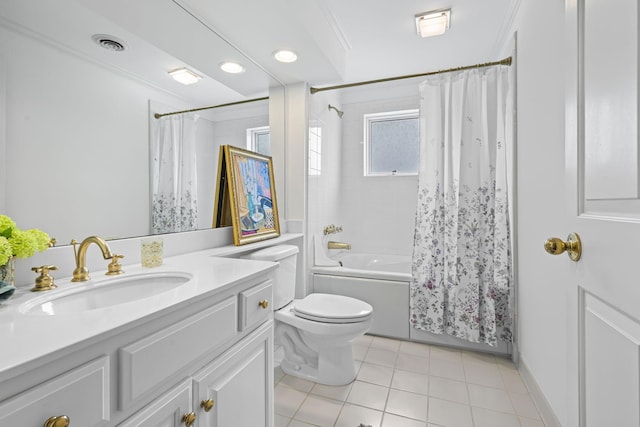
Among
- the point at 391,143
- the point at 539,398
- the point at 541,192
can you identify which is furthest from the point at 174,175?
the point at 391,143

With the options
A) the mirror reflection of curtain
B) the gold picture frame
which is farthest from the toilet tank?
the mirror reflection of curtain

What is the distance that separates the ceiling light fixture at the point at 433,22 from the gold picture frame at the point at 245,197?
4.50 ft

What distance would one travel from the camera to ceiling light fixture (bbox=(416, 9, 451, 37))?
76.7 inches

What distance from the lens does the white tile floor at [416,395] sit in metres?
1.50

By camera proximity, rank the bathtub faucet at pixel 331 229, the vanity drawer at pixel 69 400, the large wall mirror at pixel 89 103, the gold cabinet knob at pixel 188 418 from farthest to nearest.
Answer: the bathtub faucet at pixel 331 229, the large wall mirror at pixel 89 103, the gold cabinet knob at pixel 188 418, the vanity drawer at pixel 69 400

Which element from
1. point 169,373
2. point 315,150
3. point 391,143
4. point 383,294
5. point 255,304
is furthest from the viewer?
point 391,143

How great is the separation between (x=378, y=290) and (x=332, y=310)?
0.71 m

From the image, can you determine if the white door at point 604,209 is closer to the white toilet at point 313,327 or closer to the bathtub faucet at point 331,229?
the white toilet at point 313,327

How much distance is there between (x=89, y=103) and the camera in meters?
1.08

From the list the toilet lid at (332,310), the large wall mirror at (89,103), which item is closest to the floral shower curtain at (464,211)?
the toilet lid at (332,310)

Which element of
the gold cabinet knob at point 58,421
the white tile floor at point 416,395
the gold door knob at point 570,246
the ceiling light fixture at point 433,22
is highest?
the ceiling light fixture at point 433,22

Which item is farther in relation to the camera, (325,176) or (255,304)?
(325,176)

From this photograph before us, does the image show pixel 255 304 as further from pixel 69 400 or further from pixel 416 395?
pixel 416 395

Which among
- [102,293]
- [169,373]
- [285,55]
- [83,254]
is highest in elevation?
[285,55]
